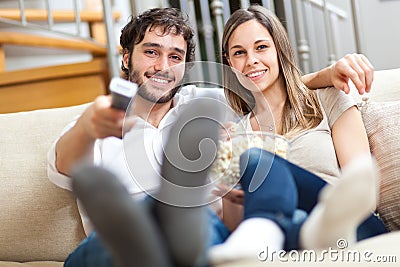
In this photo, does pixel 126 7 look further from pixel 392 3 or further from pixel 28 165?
pixel 28 165

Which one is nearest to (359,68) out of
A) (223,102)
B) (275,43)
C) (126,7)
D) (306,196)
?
(275,43)

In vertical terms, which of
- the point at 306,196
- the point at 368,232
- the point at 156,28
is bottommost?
the point at 368,232

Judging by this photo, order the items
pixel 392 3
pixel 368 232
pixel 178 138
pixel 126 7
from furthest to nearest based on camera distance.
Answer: pixel 126 7 → pixel 392 3 → pixel 368 232 → pixel 178 138

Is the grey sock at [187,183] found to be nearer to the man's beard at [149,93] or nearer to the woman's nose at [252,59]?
the man's beard at [149,93]

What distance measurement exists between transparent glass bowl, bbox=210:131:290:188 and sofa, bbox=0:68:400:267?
30 centimetres

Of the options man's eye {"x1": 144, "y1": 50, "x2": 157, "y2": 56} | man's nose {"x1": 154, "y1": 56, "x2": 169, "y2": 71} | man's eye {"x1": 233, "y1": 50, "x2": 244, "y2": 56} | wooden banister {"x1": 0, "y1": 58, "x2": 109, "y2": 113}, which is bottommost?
wooden banister {"x1": 0, "y1": 58, "x2": 109, "y2": 113}

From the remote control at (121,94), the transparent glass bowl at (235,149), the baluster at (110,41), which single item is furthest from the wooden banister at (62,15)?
the remote control at (121,94)

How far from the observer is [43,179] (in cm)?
162

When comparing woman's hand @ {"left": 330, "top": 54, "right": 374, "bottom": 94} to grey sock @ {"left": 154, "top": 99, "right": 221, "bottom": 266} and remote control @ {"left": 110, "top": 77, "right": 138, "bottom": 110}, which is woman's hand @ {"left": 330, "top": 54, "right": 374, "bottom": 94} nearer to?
grey sock @ {"left": 154, "top": 99, "right": 221, "bottom": 266}

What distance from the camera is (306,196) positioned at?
1.02 m

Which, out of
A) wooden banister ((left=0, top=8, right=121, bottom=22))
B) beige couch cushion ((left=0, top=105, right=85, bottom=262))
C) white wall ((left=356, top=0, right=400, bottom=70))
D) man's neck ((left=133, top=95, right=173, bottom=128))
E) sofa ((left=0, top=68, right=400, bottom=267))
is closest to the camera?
man's neck ((left=133, top=95, right=173, bottom=128))

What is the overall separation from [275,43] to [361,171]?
2.31 ft

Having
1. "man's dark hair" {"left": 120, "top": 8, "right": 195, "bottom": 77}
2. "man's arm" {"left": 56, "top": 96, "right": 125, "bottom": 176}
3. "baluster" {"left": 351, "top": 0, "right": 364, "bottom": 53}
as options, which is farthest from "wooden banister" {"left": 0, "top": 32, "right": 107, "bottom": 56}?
"man's arm" {"left": 56, "top": 96, "right": 125, "bottom": 176}

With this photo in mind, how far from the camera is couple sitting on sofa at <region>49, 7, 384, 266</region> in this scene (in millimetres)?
746
